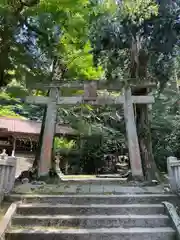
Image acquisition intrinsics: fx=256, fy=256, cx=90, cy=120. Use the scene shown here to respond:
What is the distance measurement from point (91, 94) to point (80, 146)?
6.00 m

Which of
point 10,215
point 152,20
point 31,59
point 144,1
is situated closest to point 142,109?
point 152,20

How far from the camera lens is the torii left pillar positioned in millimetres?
7344

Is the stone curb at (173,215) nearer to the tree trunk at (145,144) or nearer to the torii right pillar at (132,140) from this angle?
the torii right pillar at (132,140)

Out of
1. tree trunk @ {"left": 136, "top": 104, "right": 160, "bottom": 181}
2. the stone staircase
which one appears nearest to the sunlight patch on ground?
the stone staircase

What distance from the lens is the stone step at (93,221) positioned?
174 inches

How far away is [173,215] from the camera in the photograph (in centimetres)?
441

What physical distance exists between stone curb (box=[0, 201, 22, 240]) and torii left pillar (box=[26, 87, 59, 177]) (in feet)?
8.28

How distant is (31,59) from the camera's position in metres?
5.35

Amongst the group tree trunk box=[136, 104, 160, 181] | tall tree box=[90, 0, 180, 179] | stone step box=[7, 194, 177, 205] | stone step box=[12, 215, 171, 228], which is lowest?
stone step box=[12, 215, 171, 228]

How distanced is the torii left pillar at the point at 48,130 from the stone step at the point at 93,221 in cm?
279

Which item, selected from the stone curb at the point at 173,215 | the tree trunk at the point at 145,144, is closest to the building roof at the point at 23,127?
the tree trunk at the point at 145,144

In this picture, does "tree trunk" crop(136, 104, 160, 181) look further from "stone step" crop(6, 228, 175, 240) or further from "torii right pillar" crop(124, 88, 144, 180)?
"stone step" crop(6, 228, 175, 240)

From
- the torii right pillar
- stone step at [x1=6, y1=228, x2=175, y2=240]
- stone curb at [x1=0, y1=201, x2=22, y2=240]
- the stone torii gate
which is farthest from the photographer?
the stone torii gate

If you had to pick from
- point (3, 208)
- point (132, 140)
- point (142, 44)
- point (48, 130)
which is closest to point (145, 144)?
point (132, 140)
